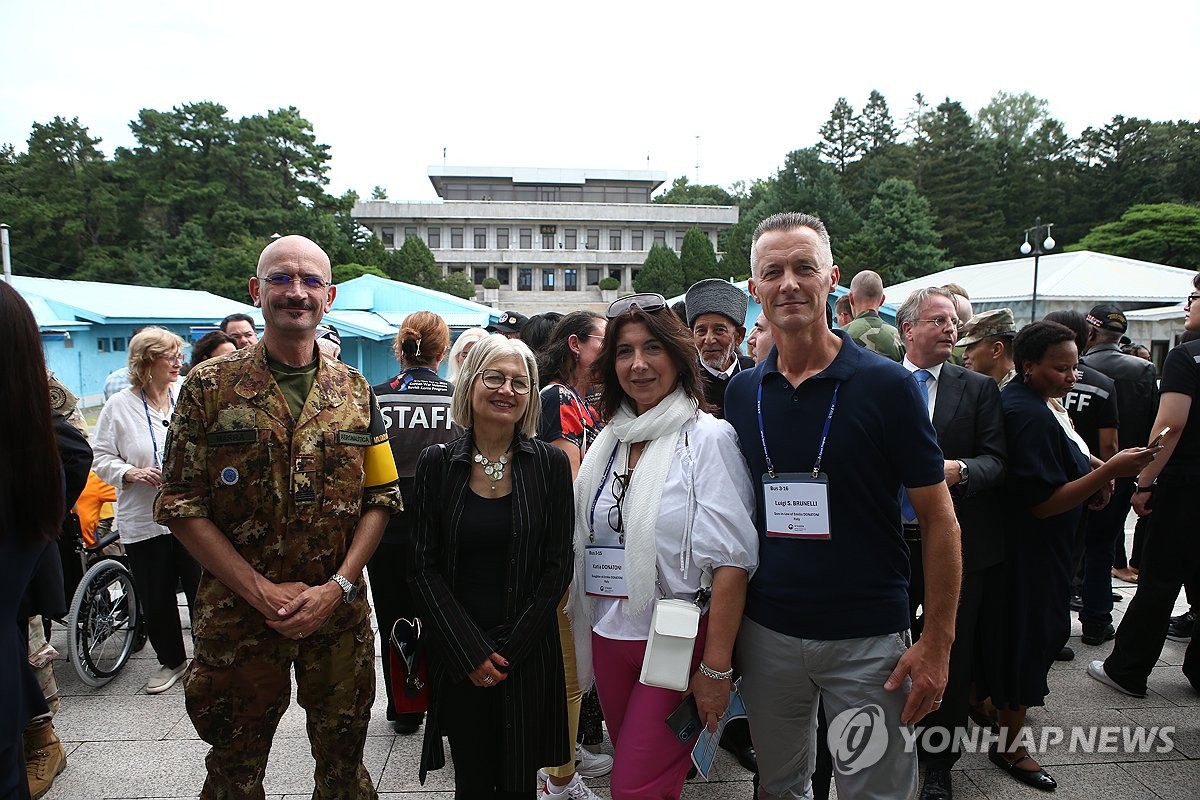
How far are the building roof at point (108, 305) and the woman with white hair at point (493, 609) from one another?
A: 18412mm

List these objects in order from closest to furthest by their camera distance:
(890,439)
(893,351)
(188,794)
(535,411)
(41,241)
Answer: (890,439) → (535,411) → (188,794) → (893,351) → (41,241)

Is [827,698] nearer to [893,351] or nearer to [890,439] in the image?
[890,439]

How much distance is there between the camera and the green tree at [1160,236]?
35750 millimetres

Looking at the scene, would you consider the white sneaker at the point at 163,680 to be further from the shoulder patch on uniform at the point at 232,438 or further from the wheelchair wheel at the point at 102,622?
the shoulder patch on uniform at the point at 232,438

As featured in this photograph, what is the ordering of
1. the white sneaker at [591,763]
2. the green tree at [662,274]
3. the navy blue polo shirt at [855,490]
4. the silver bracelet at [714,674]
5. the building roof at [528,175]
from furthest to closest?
the building roof at [528,175] → the green tree at [662,274] → the white sneaker at [591,763] → the silver bracelet at [714,674] → the navy blue polo shirt at [855,490]

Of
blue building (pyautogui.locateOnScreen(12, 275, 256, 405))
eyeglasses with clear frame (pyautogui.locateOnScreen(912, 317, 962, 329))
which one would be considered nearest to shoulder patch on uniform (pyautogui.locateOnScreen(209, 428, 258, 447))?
eyeglasses with clear frame (pyautogui.locateOnScreen(912, 317, 962, 329))

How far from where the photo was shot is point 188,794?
2945 millimetres

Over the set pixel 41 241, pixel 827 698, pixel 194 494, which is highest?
pixel 41 241

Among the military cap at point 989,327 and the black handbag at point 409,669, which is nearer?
the black handbag at point 409,669

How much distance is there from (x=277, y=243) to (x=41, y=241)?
166 feet

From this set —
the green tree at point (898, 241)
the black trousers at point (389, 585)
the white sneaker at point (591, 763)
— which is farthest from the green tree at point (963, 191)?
the black trousers at point (389, 585)

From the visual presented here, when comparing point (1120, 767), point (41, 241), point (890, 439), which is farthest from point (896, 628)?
point (41, 241)

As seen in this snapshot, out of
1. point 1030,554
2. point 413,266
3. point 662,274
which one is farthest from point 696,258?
point 1030,554

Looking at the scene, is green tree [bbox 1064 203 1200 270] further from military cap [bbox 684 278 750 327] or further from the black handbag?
the black handbag
